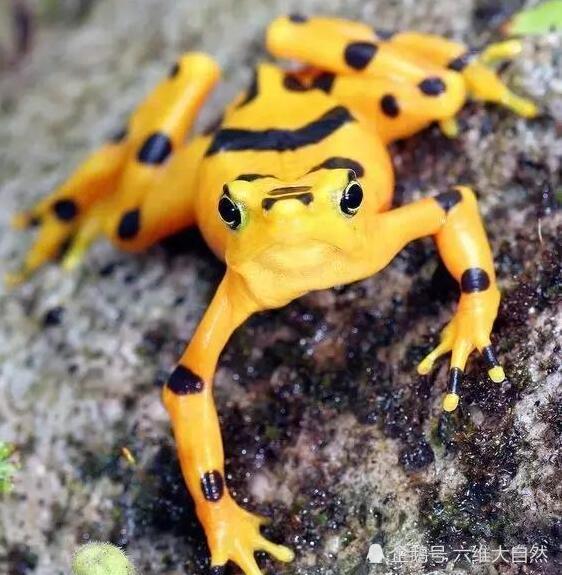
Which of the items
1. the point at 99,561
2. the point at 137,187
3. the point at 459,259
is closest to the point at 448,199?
the point at 459,259

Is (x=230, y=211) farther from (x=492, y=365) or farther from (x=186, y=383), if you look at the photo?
(x=492, y=365)

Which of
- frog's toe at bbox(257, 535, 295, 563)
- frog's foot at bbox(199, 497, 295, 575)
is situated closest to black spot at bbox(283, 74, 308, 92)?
frog's foot at bbox(199, 497, 295, 575)

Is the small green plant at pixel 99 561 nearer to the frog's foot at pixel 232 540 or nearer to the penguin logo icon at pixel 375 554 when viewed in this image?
the frog's foot at pixel 232 540

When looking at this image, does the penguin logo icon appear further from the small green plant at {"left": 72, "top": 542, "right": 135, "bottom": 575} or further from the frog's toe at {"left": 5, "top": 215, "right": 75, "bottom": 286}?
the frog's toe at {"left": 5, "top": 215, "right": 75, "bottom": 286}

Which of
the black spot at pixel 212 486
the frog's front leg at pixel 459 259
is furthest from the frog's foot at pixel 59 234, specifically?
the frog's front leg at pixel 459 259

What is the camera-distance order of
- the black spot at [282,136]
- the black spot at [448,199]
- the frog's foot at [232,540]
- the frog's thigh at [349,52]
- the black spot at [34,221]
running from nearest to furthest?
the frog's foot at [232,540] → the black spot at [448,199] → the black spot at [282,136] → the frog's thigh at [349,52] → the black spot at [34,221]

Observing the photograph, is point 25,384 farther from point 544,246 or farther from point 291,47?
point 544,246
